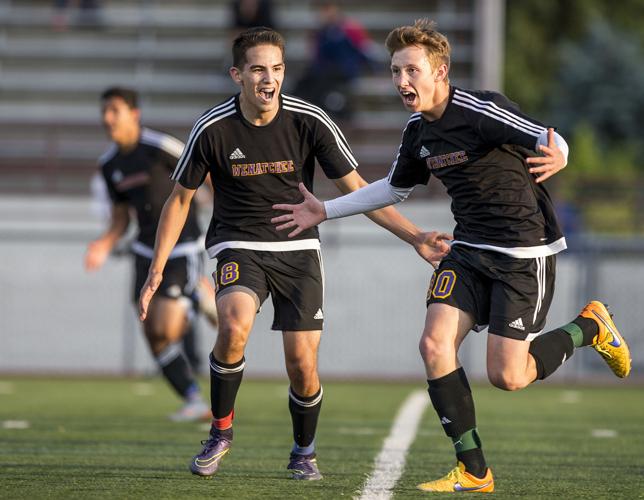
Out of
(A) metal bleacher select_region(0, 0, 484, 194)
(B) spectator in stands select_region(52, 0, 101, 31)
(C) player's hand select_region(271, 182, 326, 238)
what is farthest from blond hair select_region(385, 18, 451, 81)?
(B) spectator in stands select_region(52, 0, 101, 31)

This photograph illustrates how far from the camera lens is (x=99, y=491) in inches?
215

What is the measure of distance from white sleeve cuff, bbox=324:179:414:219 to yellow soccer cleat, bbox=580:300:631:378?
1277 mm

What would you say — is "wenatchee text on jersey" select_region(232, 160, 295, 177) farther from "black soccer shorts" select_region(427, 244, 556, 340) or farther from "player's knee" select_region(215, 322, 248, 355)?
"black soccer shorts" select_region(427, 244, 556, 340)

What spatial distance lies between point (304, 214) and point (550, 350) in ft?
4.62

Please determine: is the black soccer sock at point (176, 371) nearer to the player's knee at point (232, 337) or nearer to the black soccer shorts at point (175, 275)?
the black soccer shorts at point (175, 275)

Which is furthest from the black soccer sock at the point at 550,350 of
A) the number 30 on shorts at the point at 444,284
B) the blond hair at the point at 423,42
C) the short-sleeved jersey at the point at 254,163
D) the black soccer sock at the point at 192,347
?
the black soccer sock at the point at 192,347

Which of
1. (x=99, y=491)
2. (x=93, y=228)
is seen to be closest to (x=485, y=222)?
(x=99, y=491)

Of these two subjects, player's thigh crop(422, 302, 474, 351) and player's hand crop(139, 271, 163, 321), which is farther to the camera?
player's hand crop(139, 271, 163, 321)

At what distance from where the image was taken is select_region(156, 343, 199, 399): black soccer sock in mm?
9438

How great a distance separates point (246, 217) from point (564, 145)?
1.65m

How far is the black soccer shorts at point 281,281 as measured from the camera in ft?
19.9

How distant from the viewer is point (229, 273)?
6.11m

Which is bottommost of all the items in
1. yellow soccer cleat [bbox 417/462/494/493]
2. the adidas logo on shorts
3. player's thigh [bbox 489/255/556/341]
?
yellow soccer cleat [bbox 417/462/494/493]

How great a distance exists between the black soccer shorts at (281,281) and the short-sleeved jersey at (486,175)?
31.1 inches
